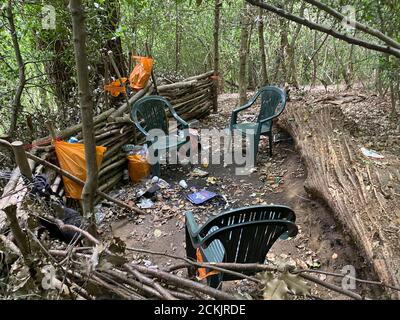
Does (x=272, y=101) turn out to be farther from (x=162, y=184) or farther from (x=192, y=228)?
(x=192, y=228)

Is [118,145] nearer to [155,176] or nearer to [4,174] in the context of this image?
[155,176]

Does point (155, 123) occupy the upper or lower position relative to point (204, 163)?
upper

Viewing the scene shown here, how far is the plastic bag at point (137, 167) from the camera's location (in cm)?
462

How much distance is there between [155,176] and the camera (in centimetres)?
467

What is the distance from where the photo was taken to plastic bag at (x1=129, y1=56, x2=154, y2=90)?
17.4 ft

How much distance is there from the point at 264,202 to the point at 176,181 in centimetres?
125

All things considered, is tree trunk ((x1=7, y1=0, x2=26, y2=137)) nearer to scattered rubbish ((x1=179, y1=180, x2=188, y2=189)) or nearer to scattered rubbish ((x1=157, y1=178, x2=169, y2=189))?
scattered rubbish ((x1=157, y1=178, x2=169, y2=189))

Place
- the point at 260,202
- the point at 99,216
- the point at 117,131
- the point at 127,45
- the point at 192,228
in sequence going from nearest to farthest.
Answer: the point at 192,228
the point at 99,216
the point at 260,202
the point at 117,131
the point at 127,45

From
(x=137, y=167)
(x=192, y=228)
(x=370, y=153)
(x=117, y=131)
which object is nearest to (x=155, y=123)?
(x=117, y=131)

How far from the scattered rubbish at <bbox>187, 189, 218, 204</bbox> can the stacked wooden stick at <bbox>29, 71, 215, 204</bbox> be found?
104 cm

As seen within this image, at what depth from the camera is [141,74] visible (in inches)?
211

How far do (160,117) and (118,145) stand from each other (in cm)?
94

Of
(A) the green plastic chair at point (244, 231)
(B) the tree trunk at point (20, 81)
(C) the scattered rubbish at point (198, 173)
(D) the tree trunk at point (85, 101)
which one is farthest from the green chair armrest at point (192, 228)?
(B) the tree trunk at point (20, 81)

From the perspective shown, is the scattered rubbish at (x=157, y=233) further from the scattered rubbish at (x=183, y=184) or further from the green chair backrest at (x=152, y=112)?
the green chair backrest at (x=152, y=112)
